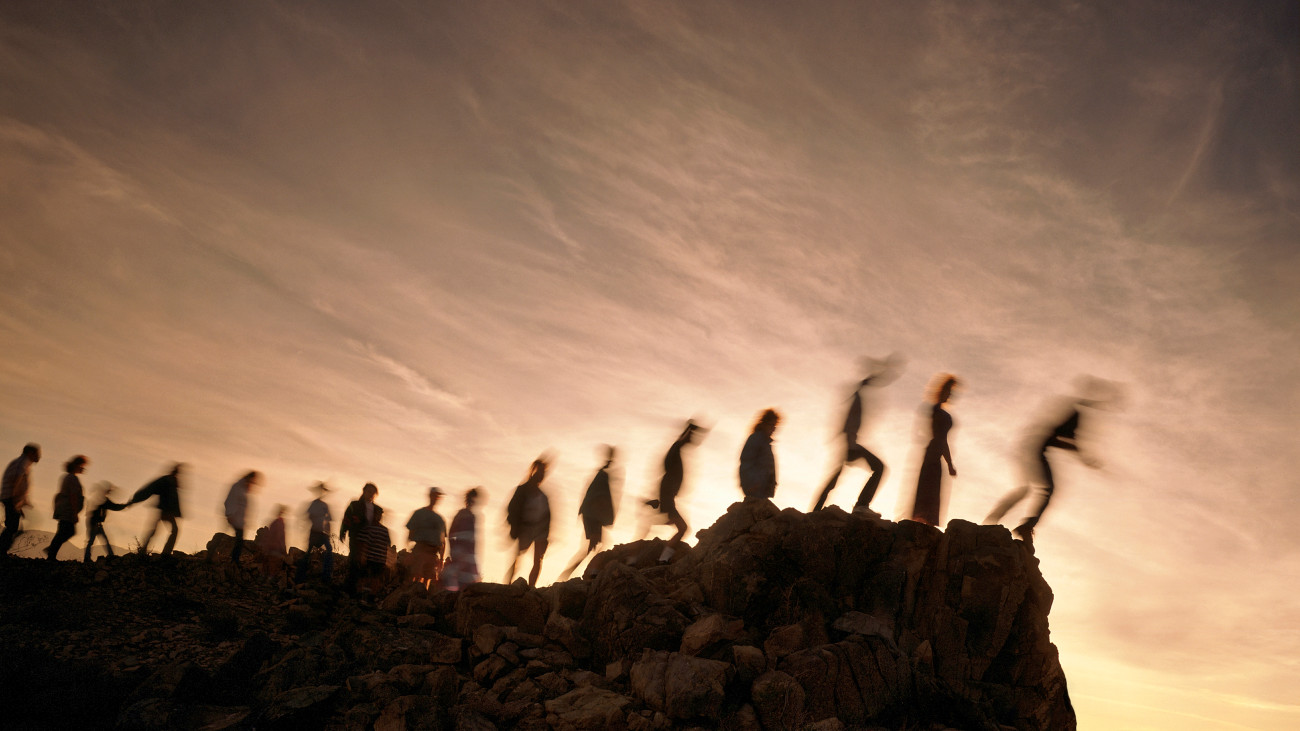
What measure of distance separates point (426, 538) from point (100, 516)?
727 centimetres

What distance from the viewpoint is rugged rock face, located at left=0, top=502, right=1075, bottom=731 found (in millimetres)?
9578

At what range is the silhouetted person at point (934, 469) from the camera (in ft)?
43.9

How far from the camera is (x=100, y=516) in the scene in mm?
15656

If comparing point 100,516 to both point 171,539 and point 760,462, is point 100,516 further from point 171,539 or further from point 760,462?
point 760,462

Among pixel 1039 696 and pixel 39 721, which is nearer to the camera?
pixel 39 721

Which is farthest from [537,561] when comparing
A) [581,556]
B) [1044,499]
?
[1044,499]

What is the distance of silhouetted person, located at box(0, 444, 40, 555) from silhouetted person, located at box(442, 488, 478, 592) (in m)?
8.40

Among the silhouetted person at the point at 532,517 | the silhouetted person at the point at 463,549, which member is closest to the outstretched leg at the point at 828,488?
the silhouetted person at the point at 532,517

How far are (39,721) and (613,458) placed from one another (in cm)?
1035

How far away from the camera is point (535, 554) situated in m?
15.9

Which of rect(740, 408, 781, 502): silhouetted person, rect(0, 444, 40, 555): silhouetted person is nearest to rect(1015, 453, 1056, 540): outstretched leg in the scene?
rect(740, 408, 781, 502): silhouetted person

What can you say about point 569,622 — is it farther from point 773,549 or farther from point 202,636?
point 202,636

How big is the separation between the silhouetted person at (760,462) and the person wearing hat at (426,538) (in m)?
6.71

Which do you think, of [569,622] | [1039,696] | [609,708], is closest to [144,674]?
[569,622]
